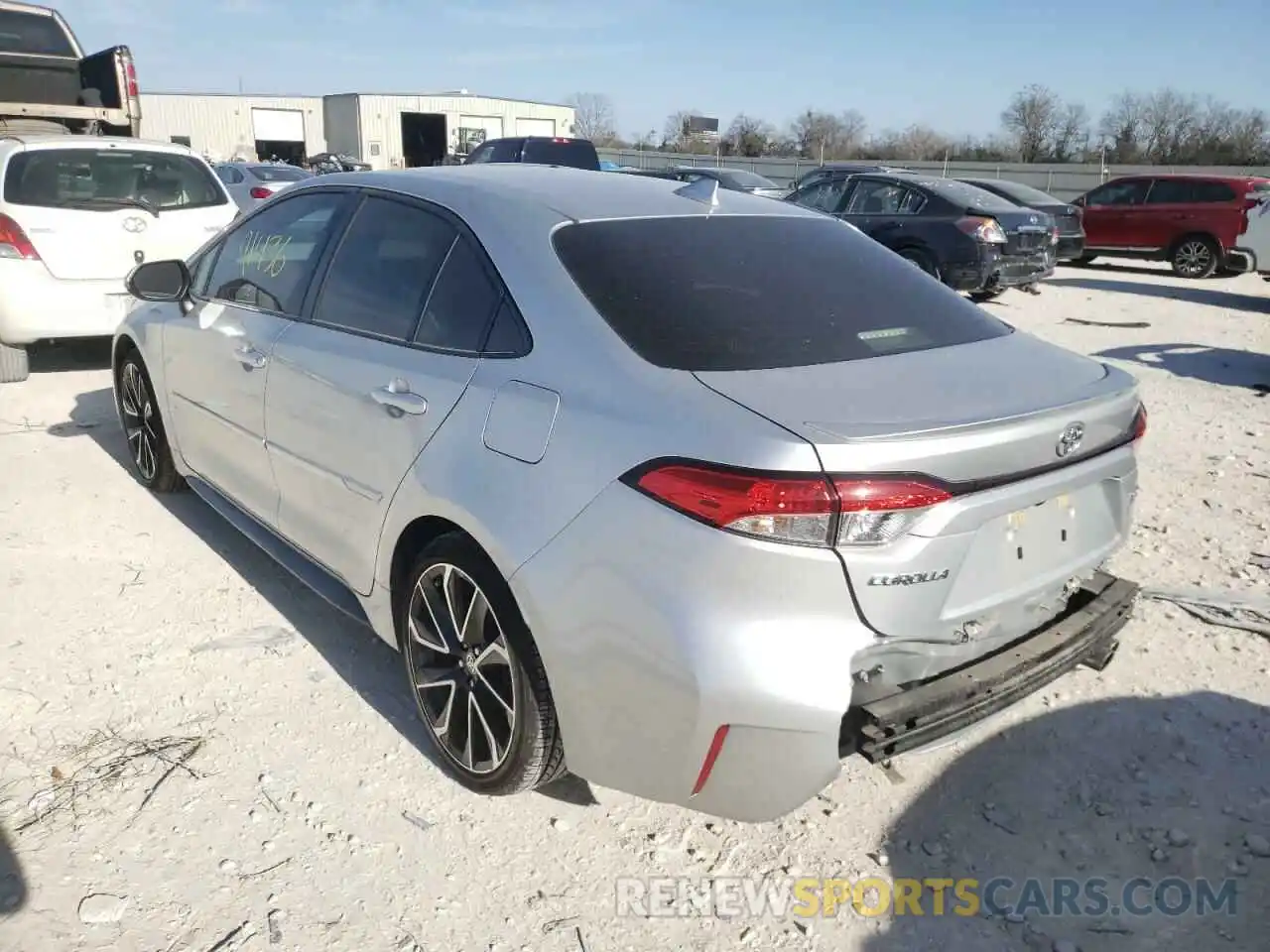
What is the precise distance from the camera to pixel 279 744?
2.94 m

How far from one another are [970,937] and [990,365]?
54.7 inches

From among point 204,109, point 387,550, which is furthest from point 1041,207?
point 204,109

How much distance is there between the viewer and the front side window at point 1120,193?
1579 cm

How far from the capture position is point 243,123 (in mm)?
53594

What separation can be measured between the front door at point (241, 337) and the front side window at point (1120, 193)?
15762 millimetres

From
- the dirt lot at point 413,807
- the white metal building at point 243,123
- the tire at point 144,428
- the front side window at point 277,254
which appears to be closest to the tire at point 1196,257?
the dirt lot at point 413,807

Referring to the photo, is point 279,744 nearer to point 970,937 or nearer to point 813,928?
point 813,928

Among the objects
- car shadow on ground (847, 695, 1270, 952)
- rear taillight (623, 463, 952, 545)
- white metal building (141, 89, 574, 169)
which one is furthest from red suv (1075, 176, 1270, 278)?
white metal building (141, 89, 574, 169)

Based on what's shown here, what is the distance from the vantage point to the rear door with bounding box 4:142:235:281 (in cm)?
649

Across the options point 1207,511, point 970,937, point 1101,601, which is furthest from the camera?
point 1207,511

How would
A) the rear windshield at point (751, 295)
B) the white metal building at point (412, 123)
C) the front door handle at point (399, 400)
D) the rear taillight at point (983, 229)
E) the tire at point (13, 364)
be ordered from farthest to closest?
the white metal building at point (412, 123) → the rear taillight at point (983, 229) → the tire at point (13, 364) → the front door handle at point (399, 400) → the rear windshield at point (751, 295)

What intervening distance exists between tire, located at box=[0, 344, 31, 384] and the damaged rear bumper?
270 inches

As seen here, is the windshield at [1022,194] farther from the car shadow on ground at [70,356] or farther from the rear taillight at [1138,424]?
the rear taillight at [1138,424]

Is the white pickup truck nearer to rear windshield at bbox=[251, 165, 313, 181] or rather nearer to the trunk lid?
the trunk lid
